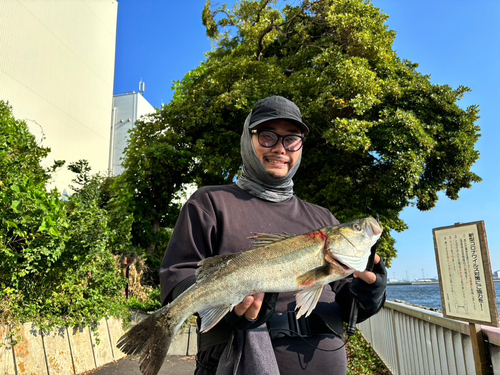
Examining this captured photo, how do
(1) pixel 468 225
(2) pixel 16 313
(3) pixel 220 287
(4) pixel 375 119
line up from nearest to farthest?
(3) pixel 220 287
(1) pixel 468 225
(2) pixel 16 313
(4) pixel 375 119

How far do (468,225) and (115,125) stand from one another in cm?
2915

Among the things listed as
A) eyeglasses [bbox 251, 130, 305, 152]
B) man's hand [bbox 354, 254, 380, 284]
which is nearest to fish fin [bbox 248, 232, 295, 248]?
man's hand [bbox 354, 254, 380, 284]

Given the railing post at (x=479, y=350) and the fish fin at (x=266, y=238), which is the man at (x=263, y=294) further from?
the railing post at (x=479, y=350)

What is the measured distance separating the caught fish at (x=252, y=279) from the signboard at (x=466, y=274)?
1741 mm

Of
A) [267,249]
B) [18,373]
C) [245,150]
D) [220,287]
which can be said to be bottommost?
[18,373]

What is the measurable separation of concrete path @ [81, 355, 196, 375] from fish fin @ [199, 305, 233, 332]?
494cm

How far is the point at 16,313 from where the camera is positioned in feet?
17.9

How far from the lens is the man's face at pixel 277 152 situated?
2.42 m

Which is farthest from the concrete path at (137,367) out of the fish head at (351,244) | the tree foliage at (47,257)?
the fish head at (351,244)

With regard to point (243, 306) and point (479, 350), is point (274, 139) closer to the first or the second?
point (243, 306)

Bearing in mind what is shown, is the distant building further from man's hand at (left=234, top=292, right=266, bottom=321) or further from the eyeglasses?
man's hand at (left=234, top=292, right=266, bottom=321)

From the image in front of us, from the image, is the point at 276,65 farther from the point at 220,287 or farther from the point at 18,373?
the point at 220,287

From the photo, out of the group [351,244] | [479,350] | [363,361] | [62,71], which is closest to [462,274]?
[479,350]

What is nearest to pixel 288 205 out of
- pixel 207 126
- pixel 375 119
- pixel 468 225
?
pixel 468 225
